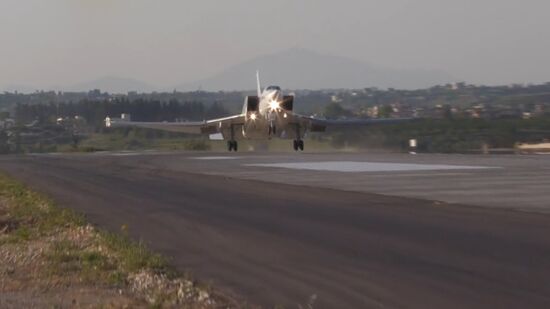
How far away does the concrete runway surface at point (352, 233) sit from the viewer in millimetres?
11094

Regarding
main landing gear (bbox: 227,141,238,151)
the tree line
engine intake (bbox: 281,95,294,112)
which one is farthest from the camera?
the tree line

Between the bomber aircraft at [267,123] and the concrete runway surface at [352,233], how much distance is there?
23950 millimetres

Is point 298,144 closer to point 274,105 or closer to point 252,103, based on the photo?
point 252,103

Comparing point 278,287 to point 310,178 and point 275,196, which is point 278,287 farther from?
point 310,178

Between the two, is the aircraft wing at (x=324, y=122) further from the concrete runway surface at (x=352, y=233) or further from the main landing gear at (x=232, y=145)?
the concrete runway surface at (x=352, y=233)

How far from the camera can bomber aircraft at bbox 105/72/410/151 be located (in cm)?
5931

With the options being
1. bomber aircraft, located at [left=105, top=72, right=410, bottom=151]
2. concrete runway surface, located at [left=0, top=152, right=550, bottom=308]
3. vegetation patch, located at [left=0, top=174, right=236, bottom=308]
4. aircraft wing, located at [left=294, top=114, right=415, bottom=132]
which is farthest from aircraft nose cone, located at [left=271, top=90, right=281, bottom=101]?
vegetation patch, located at [left=0, top=174, right=236, bottom=308]

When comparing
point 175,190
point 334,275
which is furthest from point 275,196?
point 334,275

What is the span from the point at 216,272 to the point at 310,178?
72.2 ft

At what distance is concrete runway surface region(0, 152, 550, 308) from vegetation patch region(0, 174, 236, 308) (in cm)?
54

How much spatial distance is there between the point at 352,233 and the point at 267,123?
1704 inches

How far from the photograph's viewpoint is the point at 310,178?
3500 cm

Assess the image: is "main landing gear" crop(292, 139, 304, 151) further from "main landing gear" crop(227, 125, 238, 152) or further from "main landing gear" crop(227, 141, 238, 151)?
"main landing gear" crop(227, 141, 238, 151)

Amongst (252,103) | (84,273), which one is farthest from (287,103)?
(84,273)
